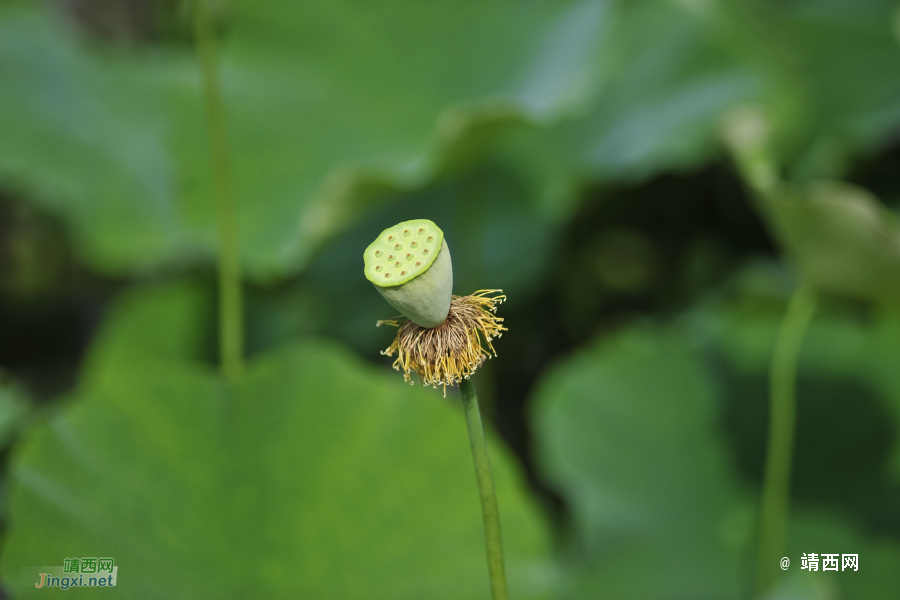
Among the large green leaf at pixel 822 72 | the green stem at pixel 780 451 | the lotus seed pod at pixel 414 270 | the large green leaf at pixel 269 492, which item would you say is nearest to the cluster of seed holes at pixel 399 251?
the lotus seed pod at pixel 414 270

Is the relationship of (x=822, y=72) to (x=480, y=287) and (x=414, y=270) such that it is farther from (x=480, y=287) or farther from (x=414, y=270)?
Answer: (x=414, y=270)

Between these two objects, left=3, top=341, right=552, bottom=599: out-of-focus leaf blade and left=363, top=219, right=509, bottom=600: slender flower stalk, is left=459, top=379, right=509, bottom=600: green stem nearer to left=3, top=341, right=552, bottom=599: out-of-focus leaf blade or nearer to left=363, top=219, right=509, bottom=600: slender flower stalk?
left=363, top=219, right=509, bottom=600: slender flower stalk

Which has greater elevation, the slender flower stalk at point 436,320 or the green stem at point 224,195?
the green stem at point 224,195

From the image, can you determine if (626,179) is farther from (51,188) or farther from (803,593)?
(51,188)

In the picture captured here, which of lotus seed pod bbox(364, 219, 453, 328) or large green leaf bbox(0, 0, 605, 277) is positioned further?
large green leaf bbox(0, 0, 605, 277)

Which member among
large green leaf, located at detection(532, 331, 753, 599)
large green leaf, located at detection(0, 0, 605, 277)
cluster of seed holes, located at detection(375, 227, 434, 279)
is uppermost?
large green leaf, located at detection(0, 0, 605, 277)

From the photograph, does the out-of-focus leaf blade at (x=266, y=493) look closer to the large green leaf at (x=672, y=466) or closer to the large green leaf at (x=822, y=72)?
the large green leaf at (x=672, y=466)

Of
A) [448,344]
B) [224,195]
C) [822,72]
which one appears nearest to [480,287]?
[224,195]

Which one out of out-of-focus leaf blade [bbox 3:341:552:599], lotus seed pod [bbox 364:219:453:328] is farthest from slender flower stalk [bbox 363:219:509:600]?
out-of-focus leaf blade [bbox 3:341:552:599]
